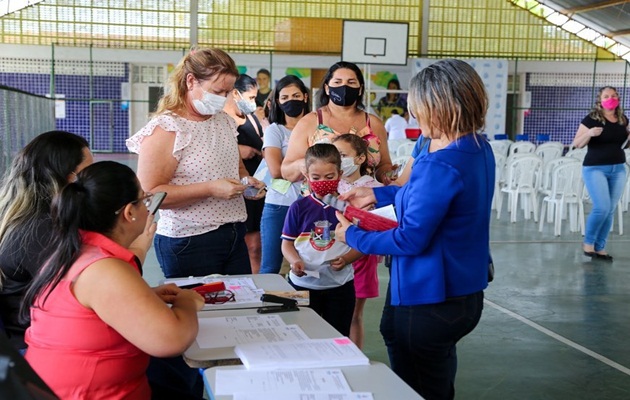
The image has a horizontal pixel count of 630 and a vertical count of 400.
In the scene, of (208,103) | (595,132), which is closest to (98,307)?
(208,103)

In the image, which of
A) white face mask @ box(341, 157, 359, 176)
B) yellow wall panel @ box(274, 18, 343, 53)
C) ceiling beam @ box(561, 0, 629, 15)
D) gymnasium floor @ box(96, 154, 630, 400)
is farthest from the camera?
yellow wall panel @ box(274, 18, 343, 53)

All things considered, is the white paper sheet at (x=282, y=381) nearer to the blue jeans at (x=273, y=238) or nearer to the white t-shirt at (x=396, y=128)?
the blue jeans at (x=273, y=238)

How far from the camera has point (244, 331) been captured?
211 cm

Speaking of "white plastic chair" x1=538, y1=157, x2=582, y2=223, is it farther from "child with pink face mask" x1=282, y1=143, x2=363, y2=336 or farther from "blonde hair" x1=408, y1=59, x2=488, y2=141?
"blonde hair" x1=408, y1=59, x2=488, y2=141

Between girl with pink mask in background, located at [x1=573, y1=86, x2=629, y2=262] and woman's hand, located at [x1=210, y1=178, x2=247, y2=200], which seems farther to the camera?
girl with pink mask in background, located at [x1=573, y1=86, x2=629, y2=262]

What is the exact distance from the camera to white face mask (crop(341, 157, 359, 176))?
3250 mm

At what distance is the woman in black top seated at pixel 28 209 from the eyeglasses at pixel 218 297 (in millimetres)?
523

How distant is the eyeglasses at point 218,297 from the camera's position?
2.46m

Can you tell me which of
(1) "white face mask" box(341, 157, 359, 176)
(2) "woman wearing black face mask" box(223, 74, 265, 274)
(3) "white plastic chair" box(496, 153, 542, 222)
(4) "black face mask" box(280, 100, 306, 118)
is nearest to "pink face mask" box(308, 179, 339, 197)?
(1) "white face mask" box(341, 157, 359, 176)

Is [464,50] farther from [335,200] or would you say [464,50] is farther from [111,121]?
[335,200]

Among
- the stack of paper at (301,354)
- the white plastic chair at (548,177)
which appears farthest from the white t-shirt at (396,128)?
the stack of paper at (301,354)

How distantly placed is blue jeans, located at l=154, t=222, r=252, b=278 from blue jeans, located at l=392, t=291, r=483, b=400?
2.98 feet

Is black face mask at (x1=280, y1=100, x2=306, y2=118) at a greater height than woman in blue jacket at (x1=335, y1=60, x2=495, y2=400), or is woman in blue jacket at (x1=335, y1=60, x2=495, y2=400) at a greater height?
black face mask at (x1=280, y1=100, x2=306, y2=118)

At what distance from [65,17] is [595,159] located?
17.4 metres
